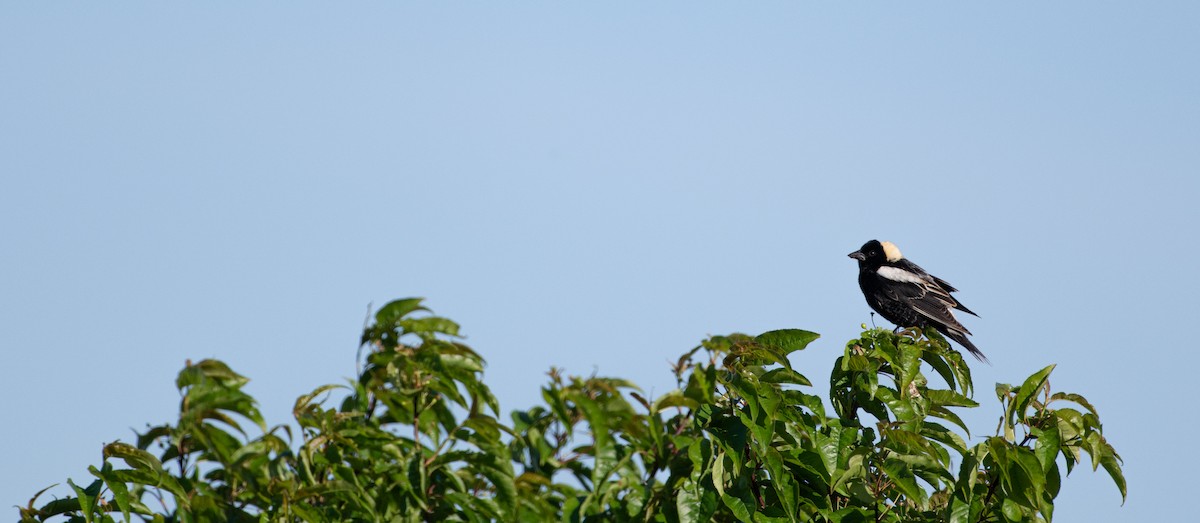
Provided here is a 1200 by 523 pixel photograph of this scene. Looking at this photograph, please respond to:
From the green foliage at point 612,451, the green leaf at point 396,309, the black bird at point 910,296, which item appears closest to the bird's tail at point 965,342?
the black bird at point 910,296

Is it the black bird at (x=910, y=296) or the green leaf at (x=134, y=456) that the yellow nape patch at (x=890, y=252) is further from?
the green leaf at (x=134, y=456)

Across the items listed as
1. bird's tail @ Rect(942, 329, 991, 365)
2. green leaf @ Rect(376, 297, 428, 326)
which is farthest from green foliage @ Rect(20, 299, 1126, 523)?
bird's tail @ Rect(942, 329, 991, 365)

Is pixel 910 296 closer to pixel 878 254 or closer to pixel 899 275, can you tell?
pixel 899 275

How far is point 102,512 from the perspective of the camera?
406 cm

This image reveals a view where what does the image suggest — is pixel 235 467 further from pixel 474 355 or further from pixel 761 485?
pixel 761 485

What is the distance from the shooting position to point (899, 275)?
10023 millimetres

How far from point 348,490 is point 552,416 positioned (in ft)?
3.14

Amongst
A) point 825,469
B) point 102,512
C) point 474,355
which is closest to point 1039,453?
point 825,469

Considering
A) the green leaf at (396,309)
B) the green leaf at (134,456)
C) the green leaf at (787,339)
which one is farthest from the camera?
the green leaf at (787,339)

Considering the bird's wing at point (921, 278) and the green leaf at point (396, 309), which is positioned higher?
the bird's wing at point (921, 278)

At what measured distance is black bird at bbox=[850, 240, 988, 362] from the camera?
9.64 metres

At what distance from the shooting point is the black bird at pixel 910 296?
31.6ft

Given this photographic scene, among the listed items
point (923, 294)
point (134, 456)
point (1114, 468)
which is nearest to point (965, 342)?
point (923, 294)

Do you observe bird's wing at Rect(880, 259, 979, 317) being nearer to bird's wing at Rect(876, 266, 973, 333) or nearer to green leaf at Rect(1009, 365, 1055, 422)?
bird's wing at Rect(876, 266, 973, 333)
